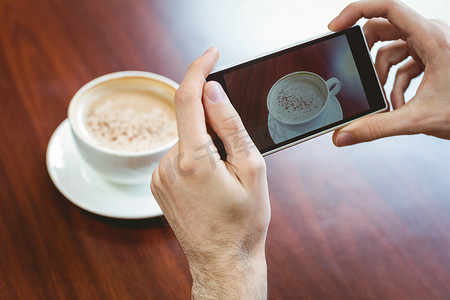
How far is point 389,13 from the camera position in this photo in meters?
0.79

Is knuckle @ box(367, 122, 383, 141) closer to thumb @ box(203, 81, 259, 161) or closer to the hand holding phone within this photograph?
the hand holding phone

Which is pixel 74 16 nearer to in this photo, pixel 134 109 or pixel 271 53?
pixel 134 109

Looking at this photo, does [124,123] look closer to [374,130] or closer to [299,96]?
[299,96]

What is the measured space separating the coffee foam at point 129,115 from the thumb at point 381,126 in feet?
1.07

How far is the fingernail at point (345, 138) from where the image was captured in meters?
0.72

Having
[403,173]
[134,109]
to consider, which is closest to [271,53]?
[134,109]

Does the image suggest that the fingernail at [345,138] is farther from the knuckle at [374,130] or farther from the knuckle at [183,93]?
the knuckle at [183,93]

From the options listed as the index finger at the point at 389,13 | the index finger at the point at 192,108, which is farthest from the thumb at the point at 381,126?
the index finger at the point at 192,108

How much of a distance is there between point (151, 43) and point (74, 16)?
0.66ft

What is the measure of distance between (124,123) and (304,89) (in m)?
0.34

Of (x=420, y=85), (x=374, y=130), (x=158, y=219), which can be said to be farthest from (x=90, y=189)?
(x=420, y=85)

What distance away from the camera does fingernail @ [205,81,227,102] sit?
2.02ft

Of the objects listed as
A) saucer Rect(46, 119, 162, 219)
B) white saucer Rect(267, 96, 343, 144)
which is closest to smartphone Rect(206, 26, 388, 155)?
white saucer Rect(267, 96, 343, 144)

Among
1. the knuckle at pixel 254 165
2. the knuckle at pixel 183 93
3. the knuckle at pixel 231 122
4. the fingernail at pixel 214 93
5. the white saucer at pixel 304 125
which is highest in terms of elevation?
the knuckle at pixel 183 93
